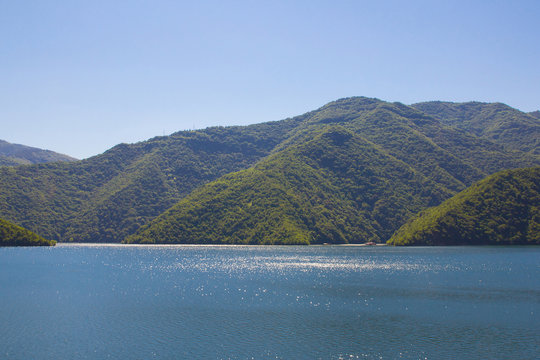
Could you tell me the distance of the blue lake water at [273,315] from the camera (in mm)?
46031

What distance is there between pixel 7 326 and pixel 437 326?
179 feet

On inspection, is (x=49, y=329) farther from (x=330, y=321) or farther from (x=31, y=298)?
(x=330, y=321)

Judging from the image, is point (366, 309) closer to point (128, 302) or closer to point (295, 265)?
point (128, 302)

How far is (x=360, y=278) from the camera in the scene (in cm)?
10238

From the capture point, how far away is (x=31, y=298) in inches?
2995

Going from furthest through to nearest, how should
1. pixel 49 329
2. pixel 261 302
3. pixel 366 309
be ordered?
pixel 261 302 → pixel 366 309 → pixel 49 329

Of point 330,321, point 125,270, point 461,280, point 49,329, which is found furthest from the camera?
point 125,270

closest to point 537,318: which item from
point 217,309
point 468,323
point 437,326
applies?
point 468,323

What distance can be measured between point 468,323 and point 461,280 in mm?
43186

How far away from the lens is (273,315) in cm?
6219

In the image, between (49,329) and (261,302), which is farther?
(261,302)

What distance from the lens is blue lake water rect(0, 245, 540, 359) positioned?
1812 inches

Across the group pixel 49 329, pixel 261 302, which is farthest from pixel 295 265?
pixel 49 329

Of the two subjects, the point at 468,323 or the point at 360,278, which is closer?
the point at 468,323
